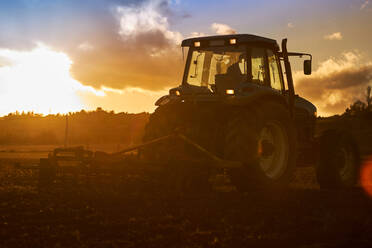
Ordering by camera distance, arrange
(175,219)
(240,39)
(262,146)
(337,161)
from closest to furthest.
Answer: (175,219)
(262,146)
(240,39)
(337,161)

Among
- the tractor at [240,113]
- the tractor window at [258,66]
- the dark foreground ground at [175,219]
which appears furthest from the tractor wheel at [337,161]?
the tractor window at [258,66]

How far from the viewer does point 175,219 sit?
582cm

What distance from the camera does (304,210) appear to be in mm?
6773

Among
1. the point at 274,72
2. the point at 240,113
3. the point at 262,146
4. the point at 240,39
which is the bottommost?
the point at 262,146

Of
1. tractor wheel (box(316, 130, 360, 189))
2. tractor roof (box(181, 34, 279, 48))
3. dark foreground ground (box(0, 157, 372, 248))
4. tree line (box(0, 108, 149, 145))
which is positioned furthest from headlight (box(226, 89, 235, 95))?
tree line (box(0, 108, 149, 145))

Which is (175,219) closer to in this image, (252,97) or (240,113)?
(240,113)

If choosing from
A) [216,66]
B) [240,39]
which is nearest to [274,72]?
[216,66]

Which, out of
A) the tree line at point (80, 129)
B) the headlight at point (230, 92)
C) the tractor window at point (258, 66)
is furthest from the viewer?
the tree line at point (80, 129)

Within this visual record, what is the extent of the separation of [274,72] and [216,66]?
3.65 ft

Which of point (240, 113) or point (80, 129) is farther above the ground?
point (80, 129)

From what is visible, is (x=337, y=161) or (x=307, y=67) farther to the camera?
(x=337, y=161)

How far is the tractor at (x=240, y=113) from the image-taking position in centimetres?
729

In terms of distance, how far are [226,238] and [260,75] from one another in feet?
13.4

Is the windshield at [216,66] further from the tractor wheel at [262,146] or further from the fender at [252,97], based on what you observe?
the tractor wheel at [262,146]
